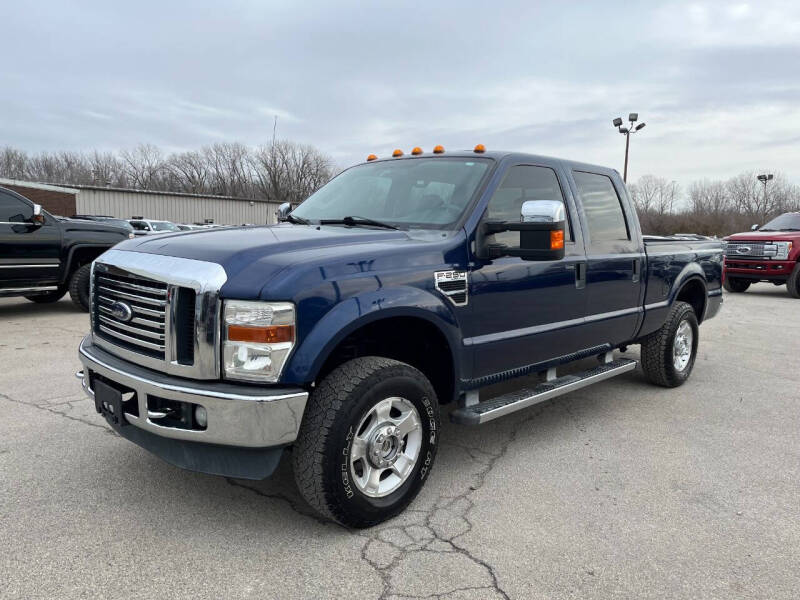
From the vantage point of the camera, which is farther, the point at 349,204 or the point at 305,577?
the point at 349,204

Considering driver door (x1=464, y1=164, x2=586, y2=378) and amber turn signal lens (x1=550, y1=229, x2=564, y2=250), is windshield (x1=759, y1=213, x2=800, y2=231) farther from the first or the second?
amber turn signal lens (x1=550, y1=229, x2=564, y2=250)

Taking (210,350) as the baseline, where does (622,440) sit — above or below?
below

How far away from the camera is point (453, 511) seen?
3.10 meters

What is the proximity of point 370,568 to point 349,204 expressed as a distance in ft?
7.49

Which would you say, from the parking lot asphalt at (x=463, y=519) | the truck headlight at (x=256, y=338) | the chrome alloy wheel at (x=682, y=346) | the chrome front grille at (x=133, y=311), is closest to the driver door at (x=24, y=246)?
the parking lot asphalt at (x=463, y=519)

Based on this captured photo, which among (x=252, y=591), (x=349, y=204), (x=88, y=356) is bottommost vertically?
(x=252, y=591)

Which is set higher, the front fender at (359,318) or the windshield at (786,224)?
the windshield at (786,224)

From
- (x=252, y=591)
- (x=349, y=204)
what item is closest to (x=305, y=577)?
(x=252, y=591)

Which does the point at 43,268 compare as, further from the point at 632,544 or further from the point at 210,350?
the point at 632,544

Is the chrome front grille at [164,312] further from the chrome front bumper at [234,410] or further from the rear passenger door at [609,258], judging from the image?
the rear passenger door at [609,258]

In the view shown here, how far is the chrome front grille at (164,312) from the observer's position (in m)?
2.56

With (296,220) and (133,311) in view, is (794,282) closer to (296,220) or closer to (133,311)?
(296,220)

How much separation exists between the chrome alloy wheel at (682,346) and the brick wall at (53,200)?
111ft

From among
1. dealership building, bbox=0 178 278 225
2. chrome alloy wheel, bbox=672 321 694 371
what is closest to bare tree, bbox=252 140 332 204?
dealership building, bbox=0 178 278 225
